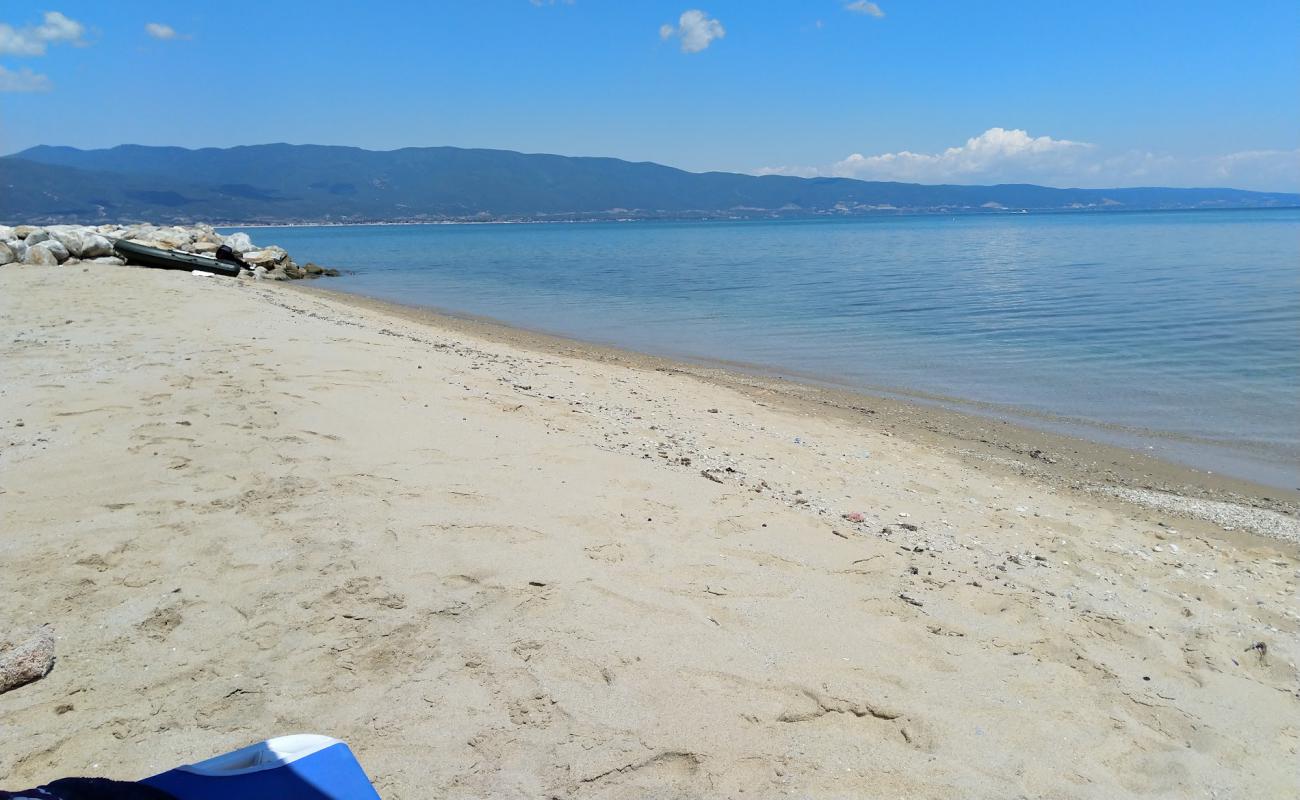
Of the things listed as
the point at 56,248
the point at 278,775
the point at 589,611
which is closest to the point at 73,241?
the point at 56,248

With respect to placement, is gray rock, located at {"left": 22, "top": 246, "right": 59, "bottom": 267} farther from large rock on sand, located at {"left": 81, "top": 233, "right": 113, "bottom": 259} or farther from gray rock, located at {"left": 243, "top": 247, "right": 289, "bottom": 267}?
gray rock, located at {"left": 243, "top": 247, "right": 289, "bottom": 267}

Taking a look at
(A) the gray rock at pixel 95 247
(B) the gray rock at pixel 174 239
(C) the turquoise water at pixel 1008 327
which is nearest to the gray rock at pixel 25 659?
(C) the turquoise water at pixel 1008 327

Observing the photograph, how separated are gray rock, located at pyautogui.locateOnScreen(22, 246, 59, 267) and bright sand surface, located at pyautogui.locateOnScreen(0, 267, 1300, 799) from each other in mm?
16427

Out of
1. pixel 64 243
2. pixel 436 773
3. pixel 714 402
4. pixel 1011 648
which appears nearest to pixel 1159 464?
pixel 714 402

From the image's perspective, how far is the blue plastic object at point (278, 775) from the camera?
2145mm

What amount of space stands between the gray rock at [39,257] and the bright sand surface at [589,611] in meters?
16.4

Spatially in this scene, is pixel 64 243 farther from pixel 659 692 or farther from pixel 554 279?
pixel 659 692

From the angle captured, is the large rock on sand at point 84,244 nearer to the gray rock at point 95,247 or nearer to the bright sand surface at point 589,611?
the gray rock at point 95,247

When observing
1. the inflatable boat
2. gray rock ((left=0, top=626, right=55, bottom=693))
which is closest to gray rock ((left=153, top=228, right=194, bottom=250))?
the inflatable boat

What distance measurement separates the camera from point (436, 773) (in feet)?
8.82

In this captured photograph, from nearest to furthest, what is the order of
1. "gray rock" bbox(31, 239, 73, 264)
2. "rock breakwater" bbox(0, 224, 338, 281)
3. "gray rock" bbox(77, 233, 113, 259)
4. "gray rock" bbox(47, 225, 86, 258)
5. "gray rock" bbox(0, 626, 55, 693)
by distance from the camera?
"gray rock" bbox(0, 626, 55, 693), "rock breakwater" bbox(0, 224, 338, 281), "gray rock" bbox(31, 239, 73, 264), "gray rock" bbox(47, 225, 86, 258), "gray rock" bbox(77, 233, 113, 259)

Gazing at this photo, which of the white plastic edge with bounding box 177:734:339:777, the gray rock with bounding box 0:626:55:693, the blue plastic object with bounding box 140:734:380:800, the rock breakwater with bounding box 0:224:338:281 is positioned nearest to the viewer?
the blue plastic object with bounding box 140:734:380:800

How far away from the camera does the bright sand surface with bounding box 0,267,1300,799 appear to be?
9.49ft

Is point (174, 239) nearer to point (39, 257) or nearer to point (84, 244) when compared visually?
point (84, 244)
